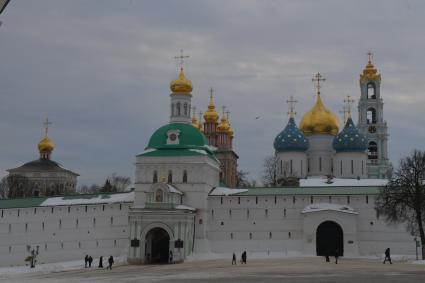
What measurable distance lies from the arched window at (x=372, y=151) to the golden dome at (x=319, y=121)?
1381 cm

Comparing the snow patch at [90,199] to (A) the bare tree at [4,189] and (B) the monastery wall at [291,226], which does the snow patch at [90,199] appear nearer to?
(B) the monastery wall at [291,226]

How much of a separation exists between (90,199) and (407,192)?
960 inches

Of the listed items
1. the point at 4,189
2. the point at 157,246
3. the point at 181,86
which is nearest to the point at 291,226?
the point at 157,246

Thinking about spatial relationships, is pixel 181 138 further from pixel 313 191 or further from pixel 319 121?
pixel 319 121

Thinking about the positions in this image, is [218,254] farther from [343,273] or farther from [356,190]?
[343,273]

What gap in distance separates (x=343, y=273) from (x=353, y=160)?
32.6 metres

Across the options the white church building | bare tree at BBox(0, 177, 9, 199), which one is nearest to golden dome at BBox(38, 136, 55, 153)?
bare tree at BBox(0, 177, 9, 199)

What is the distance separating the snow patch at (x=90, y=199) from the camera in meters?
52.9

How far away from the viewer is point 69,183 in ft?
304

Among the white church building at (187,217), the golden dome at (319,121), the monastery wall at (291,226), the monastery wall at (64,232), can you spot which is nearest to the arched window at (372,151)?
the golden dome at (319,121)

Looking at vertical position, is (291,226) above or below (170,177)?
below

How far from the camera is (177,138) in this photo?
51906 mm

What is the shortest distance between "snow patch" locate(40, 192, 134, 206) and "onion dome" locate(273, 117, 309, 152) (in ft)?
52.2

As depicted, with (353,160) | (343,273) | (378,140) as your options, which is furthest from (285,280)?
(378,140)
